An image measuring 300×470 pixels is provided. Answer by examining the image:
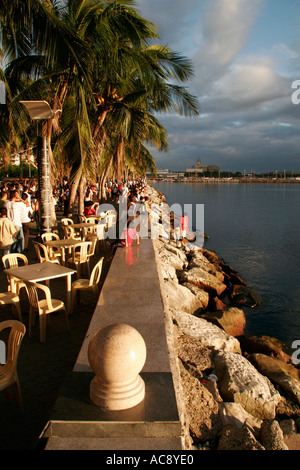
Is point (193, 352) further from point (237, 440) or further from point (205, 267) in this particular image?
point (205, 267)

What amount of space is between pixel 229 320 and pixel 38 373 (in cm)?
490

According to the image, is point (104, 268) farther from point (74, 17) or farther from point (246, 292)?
point (74, 17)

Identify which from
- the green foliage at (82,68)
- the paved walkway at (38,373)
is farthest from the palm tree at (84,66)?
the paved walkway at (38,373)

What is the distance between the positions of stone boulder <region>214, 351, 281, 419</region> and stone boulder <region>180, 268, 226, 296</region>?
5247 millimetres

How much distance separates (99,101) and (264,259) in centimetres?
1185

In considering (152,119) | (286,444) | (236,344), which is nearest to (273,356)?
(236,344)

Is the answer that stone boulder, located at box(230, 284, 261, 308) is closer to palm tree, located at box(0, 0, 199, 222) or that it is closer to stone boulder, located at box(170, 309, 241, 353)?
stone boulder, located at box(170, 309, 241, 353)

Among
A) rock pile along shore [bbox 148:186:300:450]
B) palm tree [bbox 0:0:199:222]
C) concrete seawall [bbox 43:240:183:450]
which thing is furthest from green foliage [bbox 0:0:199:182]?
concrete seawall [bbox 43:240:183:450]

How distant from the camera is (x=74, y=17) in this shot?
11.0 metres

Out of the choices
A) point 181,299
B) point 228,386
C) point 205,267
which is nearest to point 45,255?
point 181,299

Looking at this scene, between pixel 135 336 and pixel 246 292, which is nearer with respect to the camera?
pixel 135 336

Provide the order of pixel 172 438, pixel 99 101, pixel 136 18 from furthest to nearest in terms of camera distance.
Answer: pixel 99 101, pixel 136 18, pixel 172 438

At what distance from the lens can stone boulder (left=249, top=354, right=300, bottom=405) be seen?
17.6 feet

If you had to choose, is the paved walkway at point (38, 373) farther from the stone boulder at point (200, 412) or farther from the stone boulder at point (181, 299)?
the stone boulder at point (181, 299)
